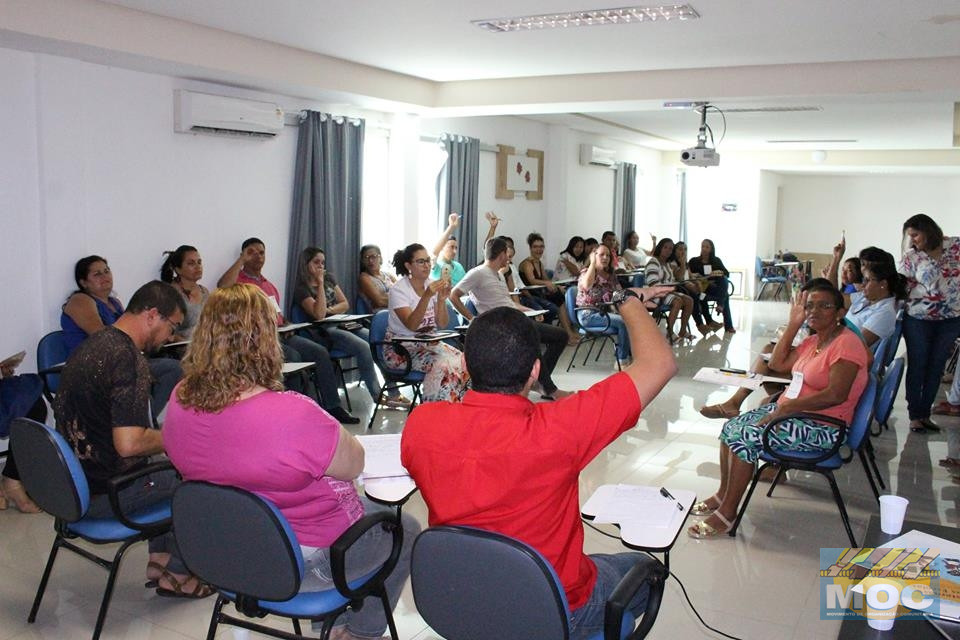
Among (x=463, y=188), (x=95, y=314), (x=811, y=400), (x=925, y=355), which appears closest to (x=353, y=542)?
(x=811, y=400)

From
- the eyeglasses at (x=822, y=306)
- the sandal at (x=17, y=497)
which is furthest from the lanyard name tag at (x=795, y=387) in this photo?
the sandal at (x=17, y=497)

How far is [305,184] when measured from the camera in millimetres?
6734

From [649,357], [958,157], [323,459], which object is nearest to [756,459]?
[649,357]

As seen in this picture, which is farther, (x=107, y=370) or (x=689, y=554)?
(x=689, y=554)

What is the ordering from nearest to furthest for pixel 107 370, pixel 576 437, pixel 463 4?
1. pixel 576 437
2. pixel 107 370
3. pixel 463 4

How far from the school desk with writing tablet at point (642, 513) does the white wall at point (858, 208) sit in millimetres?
16871

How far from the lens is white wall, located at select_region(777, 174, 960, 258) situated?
671 inches

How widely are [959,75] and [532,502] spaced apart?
5.37 m

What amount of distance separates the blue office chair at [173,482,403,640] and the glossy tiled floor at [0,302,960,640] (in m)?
0.76

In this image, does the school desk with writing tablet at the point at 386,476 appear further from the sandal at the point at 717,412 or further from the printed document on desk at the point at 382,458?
the sandal at the point at 717,412

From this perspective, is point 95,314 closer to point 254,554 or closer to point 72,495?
point 72,495

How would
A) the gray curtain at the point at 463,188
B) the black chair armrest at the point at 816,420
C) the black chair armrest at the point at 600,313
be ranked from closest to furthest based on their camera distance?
1. the black chair armrest at the point at 816,420
2. the black chair armrest at the point at 600,313
3. the gray curtain at the point at 463,188

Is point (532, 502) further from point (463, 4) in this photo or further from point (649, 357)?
point (463, 4)

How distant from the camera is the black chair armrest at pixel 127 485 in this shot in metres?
2.64
